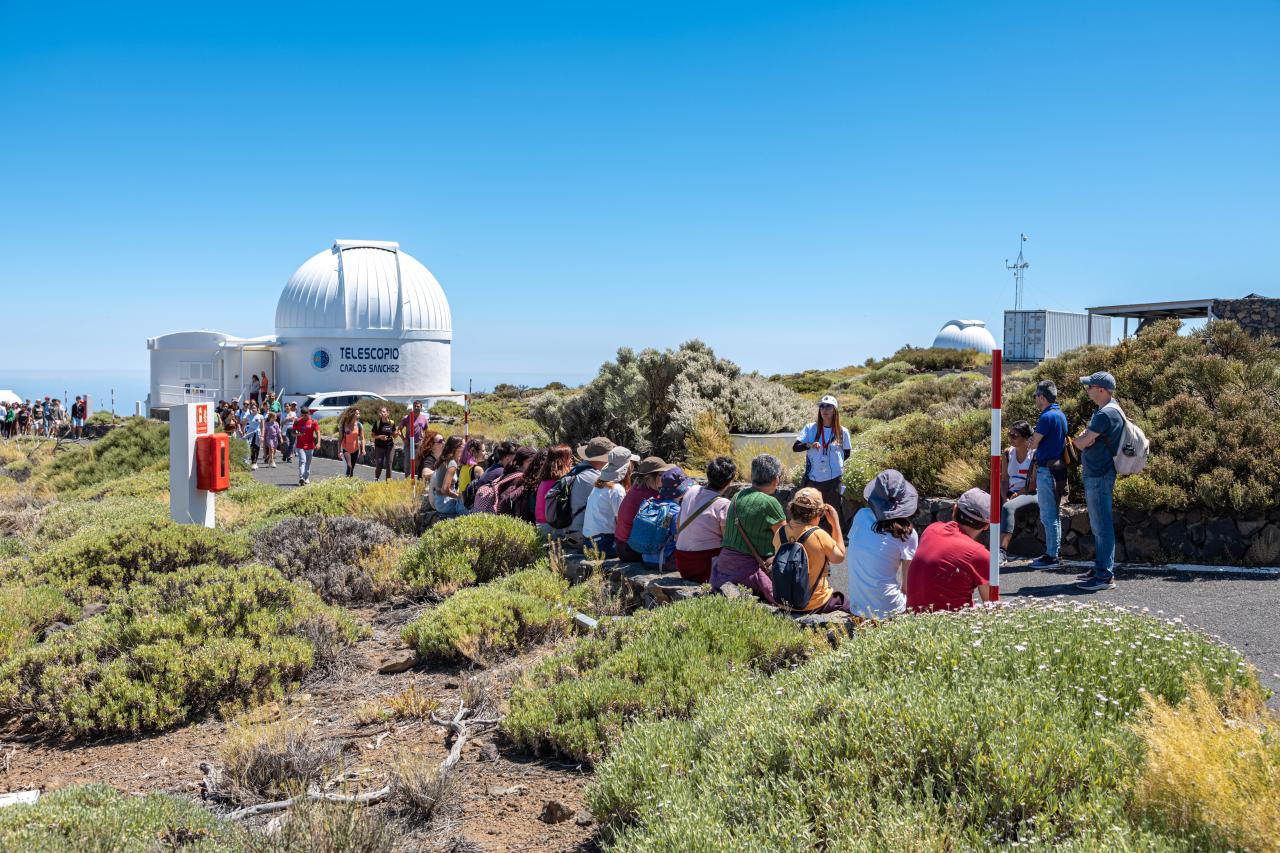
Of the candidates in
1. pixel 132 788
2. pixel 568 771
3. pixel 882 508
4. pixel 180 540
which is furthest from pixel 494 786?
pixel 180 540

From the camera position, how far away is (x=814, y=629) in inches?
197

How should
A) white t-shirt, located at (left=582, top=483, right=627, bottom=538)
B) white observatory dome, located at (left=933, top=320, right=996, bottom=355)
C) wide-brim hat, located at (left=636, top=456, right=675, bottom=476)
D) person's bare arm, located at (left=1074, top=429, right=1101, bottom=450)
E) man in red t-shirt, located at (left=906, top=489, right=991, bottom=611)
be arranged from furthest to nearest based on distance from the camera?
1. white observatory dome, located at (left=933, top=320, right=996, bottom=355)
2. white t-shirt, located at (left=582, top=483, right=627, bottom=538)
3. wide-brim hat, located at (left=636, top=456, right=675, bottom=476)
4. person's bare arm, located at (left=1074, top=429, right=1101, bottom=450)
5. man in red t-shirt, located at (left=906, top=489, right=991, bottom=611)

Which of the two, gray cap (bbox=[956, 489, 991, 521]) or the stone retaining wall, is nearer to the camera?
gray cap (bbox=[956, 489, 991, 521])

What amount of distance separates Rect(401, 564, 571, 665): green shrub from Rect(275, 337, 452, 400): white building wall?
109 feet

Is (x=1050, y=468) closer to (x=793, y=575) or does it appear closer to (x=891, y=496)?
(x=891, y=496)

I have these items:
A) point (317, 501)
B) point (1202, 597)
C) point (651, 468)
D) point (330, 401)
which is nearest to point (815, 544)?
point (651, 468)

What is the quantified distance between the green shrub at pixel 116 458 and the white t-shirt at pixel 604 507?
1218 cm

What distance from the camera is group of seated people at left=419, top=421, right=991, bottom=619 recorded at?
16.5 feet

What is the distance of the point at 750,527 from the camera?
5.91 m

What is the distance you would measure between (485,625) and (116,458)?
14.3 m

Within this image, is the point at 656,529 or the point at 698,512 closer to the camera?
the point at 698,512

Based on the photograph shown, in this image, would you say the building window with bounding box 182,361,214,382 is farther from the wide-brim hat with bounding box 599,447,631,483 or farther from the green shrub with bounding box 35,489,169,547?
the wide-brim hat with bounding box 599,447,631,483

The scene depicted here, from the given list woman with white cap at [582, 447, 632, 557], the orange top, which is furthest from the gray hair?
woman with white cap at [582, 447, 632, 557]

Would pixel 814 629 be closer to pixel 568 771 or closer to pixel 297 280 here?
pixel 568 771
